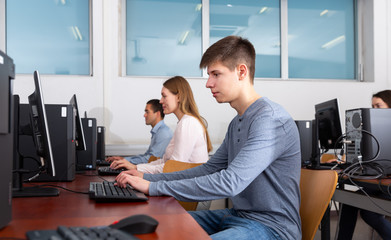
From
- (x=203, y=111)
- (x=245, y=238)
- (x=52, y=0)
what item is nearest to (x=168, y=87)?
(x=203, y=111)

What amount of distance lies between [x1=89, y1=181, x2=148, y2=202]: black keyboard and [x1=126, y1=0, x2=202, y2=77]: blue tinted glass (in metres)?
2.72

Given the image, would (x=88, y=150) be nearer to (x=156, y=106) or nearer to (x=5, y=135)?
(x=156, y=106)

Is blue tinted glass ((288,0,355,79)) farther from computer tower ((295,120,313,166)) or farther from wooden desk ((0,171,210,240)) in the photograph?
wooden desk ((0,171,210,240))

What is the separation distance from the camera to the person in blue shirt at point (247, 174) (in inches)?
46.4

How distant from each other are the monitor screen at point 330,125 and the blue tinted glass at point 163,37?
1.65 metres

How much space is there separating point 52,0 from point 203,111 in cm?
195

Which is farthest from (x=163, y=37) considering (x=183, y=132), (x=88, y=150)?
(x=183, y=132)

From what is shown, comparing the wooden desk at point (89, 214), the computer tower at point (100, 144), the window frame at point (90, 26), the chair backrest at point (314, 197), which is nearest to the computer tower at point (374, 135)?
the chair backrest at point (314, 197)

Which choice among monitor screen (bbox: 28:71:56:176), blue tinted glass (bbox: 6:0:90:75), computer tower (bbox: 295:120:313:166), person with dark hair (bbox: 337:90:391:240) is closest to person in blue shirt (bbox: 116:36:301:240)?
monitor screen (bbox: 28:71:56:176)

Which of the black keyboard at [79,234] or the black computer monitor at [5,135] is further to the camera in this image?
the black computer monitor at [5,135]

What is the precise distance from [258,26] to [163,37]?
1.11 metres

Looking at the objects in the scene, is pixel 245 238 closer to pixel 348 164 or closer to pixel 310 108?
pixel 348 164

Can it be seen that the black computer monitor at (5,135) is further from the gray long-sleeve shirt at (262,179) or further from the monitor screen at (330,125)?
the monitor screen at (330,125)

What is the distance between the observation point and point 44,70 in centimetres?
Result: 369
